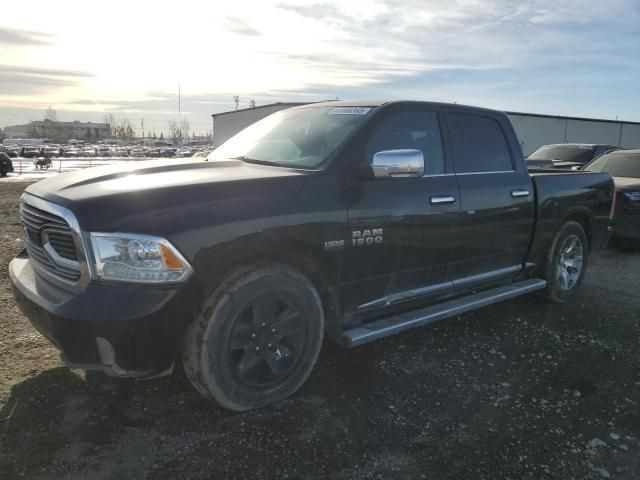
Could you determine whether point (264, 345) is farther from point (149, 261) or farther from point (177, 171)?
point (177, 171)

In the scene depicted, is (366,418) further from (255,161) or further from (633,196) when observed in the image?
(633,196)

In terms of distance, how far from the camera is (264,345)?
302 centimetres

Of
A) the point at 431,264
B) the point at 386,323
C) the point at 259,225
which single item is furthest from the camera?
the point at 431,264

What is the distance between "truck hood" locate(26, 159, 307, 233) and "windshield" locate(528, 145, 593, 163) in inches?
460

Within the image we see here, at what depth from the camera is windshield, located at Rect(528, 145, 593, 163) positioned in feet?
43.0

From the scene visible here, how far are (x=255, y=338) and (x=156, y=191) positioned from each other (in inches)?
39.2

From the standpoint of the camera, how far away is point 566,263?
5.38 metres

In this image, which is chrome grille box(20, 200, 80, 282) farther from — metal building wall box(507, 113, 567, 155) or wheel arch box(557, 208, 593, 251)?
metal building wall box(507, 113, 567, 155)

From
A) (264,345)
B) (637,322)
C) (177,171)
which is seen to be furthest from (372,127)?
(637,322)

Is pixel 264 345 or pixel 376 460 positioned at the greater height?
pixel 264 345

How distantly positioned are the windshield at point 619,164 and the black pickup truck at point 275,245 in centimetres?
525

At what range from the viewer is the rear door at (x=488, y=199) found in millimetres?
4078

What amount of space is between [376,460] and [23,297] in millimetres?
2169

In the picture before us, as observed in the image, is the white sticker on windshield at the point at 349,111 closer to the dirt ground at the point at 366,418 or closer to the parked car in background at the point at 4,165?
the dirt ground at the point at 366,418
